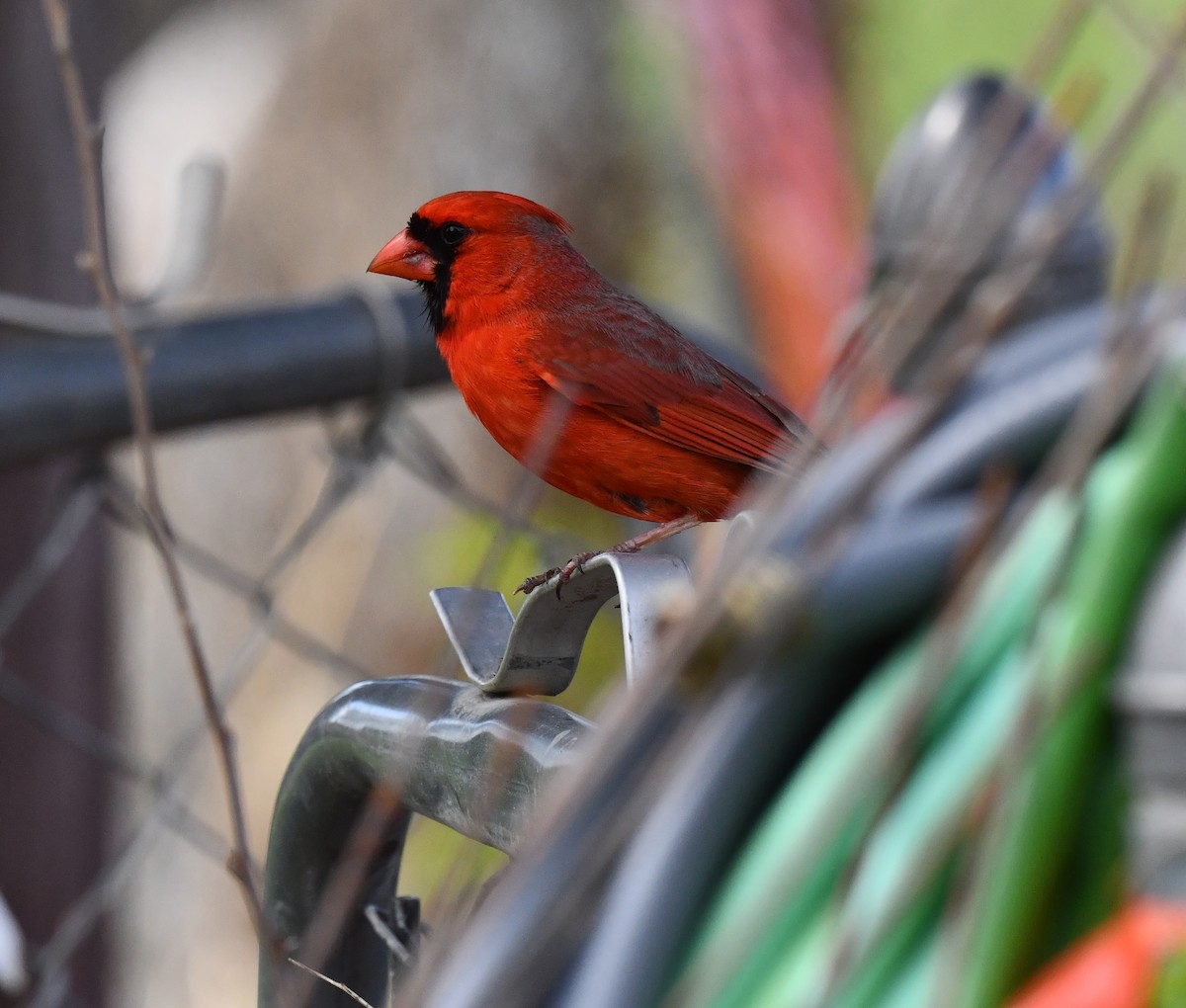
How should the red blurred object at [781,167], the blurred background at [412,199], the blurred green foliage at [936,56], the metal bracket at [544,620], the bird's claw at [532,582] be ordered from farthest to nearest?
the red blurred object at [781,167]
the blurred green foliage at [936,56]
the blurred background at [412,199]
the bird's claw at [532,582]
the metal bracket at [544,620]

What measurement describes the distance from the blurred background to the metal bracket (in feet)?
4.46

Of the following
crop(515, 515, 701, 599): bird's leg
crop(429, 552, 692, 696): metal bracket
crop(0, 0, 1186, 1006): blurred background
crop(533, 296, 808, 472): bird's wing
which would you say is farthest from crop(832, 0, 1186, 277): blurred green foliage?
crop(429, 552, 692, 696): metal bracket

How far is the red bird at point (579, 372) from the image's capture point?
795 mm

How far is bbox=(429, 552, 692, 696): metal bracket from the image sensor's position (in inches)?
19.1

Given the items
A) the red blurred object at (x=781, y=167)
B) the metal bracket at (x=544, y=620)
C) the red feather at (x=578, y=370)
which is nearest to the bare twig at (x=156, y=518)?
the metal bracket at (x=544, y=620)

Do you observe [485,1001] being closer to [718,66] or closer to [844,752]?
[844,752]

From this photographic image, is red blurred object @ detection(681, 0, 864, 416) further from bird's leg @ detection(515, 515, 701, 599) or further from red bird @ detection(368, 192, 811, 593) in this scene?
bird's leg @ detection(515, 515, 701, 599)

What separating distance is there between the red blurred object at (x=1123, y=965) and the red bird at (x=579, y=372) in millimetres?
364

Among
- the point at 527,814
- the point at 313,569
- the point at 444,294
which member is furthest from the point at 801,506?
the point at 313,569

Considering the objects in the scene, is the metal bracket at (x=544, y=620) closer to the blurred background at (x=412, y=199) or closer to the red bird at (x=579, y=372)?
the red bird at (x=579, y=372)

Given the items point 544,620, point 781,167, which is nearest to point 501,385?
point 544,620

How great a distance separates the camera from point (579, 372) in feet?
2.67

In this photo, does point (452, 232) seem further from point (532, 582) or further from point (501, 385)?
point (532, 582)

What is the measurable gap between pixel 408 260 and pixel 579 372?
0.10 metres
